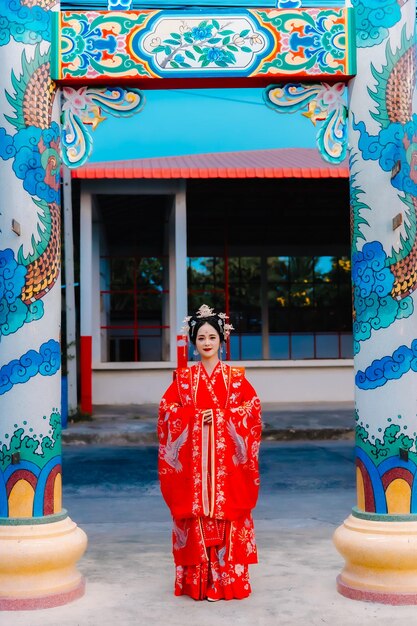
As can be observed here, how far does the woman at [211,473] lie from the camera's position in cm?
441

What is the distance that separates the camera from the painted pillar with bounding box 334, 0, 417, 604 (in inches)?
173

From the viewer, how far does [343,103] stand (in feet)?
15.4

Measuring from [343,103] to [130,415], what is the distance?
9.93 m

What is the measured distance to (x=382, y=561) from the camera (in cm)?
422

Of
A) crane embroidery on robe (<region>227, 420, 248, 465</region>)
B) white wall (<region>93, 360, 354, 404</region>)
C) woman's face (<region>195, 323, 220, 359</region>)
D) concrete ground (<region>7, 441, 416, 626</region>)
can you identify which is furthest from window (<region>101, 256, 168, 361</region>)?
crane embroidery on robe (<region>227, 420, 248, 465</region>)

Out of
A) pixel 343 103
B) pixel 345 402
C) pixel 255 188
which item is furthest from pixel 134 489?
pixel 255 188

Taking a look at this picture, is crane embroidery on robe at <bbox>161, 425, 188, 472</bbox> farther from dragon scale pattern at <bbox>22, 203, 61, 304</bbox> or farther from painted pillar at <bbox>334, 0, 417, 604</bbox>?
dragon scale pattern at <bbox>22, 203, 61, 304</bbox>

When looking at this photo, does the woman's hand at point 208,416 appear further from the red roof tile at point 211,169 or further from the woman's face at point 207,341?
the red roof tile at point 211,169

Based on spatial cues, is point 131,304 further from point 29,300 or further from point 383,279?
point 383,279

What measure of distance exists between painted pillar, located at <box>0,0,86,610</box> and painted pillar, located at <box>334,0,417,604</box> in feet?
5.46

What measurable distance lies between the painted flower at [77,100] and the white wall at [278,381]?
35.9 feet

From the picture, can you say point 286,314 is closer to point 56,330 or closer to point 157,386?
point 157,386

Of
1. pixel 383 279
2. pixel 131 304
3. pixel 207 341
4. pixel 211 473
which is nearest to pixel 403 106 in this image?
pixel 383 279

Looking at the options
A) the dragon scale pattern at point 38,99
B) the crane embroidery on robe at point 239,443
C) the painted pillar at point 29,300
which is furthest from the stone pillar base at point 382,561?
the dragon scale pattern at point 38,99
